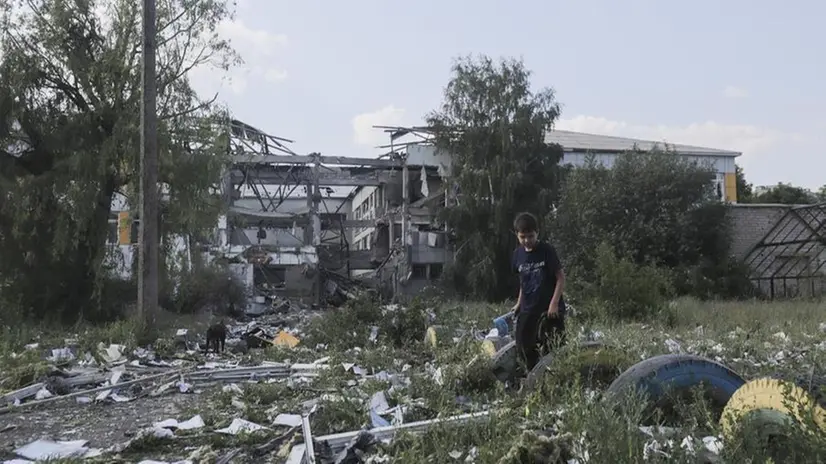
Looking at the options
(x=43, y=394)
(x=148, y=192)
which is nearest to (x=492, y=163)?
(x=148, y=192)

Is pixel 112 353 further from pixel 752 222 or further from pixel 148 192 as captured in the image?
pixel 752 222

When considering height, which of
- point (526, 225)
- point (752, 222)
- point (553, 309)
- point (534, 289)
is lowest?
point (553, 309)

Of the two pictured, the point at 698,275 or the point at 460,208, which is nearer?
the point at 698,275

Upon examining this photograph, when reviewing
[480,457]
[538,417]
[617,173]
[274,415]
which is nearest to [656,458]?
[480,457]

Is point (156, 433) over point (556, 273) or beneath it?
beneath

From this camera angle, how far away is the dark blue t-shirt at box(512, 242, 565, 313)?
20.2 feet

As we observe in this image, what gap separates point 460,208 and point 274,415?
29.2m

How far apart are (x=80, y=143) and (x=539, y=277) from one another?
17.3m

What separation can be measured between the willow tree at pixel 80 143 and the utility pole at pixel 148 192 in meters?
5.87

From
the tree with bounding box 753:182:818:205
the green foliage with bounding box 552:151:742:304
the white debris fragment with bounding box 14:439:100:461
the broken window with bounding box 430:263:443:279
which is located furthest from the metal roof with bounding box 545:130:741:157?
the white debris fragment with bounding box 14:439:100:461

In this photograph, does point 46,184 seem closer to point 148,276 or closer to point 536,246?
point 148,276

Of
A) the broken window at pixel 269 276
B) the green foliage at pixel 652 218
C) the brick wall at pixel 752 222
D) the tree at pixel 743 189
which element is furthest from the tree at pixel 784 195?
the broken window at pixel 269 276

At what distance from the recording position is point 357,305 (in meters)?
13.9

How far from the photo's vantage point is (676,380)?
4.54 m
